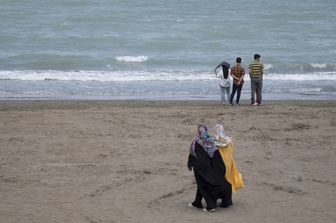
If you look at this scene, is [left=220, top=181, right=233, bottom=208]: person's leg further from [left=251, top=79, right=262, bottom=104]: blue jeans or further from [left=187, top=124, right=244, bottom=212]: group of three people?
[left=251, top=79, right=262, bottom=104]: blue jeans

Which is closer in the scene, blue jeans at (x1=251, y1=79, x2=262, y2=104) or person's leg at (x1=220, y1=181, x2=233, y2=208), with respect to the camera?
person's leg at (x1=220, y1=181, x2=233, y2=208)

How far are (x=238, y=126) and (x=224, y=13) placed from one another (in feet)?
113

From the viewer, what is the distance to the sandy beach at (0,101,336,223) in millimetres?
10648

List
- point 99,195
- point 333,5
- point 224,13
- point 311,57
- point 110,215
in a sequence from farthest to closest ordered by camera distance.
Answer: point 333,5 < point 224,13 < point 311,57 < point 99,195 < point 110,215

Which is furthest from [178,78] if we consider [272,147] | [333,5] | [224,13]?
[333,5]

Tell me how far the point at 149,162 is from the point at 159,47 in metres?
25.2

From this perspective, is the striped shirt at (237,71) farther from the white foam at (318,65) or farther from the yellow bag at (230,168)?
the white foam at (318,65)

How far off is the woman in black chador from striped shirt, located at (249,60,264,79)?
8743 millimetres

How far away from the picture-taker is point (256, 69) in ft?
62.2

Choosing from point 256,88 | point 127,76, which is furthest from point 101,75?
point 256,88

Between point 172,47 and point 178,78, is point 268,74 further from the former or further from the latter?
point 172,47

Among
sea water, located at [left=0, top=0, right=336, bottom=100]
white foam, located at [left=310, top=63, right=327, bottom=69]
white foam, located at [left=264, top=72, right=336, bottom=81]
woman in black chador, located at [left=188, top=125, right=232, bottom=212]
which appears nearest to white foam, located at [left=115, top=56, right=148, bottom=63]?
sea water, located at [left=0, top=0, right=336, bottom=100]

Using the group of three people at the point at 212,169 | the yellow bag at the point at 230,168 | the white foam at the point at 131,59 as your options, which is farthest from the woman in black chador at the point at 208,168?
the white foam at the point at 131,59

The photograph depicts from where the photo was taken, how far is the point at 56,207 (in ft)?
35.3
